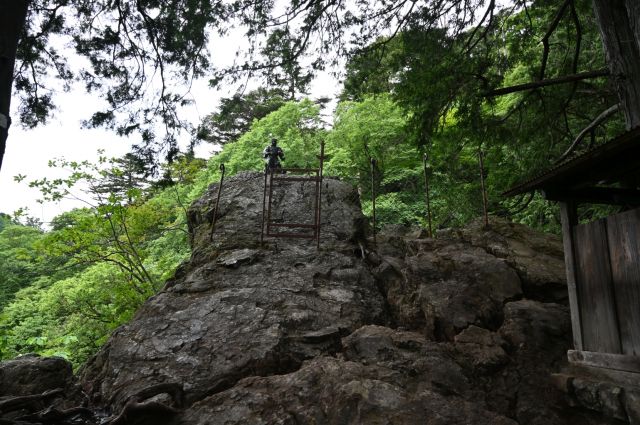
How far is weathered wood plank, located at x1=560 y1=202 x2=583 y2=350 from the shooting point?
4.54m

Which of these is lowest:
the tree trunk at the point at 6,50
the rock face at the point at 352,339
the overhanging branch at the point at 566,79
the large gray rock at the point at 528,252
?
the rock face at the point at 352,339

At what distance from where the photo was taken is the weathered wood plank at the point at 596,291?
13.6ft

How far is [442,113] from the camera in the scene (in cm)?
709

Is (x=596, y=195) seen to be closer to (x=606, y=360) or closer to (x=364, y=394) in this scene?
(x=606, y=360)

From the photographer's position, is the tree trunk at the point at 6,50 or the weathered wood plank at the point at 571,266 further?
the weathered wood plank at the point at 571,266

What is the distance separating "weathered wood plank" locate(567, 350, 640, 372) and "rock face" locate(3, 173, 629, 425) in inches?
14.3

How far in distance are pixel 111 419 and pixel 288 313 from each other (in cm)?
300

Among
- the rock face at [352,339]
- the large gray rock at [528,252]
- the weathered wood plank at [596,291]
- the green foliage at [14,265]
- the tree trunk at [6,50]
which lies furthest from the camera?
the green foliage at [14,265]

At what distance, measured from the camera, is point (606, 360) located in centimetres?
407

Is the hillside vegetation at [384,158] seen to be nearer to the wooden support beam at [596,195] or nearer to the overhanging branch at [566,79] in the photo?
the overhanging branch at [566,79]

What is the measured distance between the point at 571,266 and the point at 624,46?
319cm

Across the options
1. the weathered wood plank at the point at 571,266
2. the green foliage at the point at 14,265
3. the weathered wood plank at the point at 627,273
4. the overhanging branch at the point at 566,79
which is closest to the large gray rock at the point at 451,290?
the weathered wood plank at the point at 571,266

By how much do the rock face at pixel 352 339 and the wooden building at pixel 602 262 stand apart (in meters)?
0.64

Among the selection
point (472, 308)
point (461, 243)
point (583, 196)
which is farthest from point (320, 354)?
point (583, 196)
